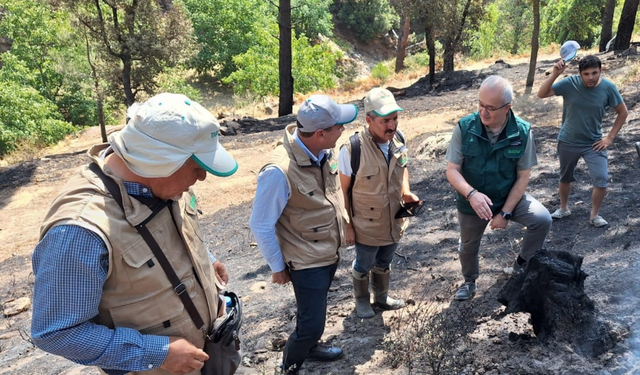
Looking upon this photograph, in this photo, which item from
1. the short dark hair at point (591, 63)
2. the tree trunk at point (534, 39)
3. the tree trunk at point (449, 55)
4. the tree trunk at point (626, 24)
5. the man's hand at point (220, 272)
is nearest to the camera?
the man's hand at point (220, 272)

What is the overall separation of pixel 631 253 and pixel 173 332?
12.2 feet

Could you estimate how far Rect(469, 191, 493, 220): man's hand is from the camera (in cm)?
331

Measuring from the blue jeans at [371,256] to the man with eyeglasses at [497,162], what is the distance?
727mm

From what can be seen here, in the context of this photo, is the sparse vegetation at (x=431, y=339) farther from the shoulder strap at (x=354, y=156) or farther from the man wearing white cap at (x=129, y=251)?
the man wearing white cap at (x=129, y=251)

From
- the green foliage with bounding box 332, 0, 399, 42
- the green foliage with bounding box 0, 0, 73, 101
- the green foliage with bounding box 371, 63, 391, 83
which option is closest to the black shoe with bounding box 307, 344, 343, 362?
the green foliage with bounding box 371, 63, 391, 83

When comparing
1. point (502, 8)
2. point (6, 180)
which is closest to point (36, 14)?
point (6, 180)

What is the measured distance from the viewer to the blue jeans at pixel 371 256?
12.1 ft

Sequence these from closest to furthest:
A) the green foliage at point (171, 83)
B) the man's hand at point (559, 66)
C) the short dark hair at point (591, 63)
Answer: the man's hand at point (559, 66)
the short dark hair at point (591, 63)
the green foliage at point (171, 83)

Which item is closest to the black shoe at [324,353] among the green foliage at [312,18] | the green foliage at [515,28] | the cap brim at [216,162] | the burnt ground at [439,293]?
the burnt ground at [439,293]

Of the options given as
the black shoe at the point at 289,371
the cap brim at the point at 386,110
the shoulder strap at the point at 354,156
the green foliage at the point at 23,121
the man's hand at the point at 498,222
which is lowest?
the green foliage at the point at 23,121

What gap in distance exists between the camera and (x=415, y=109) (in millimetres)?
14047

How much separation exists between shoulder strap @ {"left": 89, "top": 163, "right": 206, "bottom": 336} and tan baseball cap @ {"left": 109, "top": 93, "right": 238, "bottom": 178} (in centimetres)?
10

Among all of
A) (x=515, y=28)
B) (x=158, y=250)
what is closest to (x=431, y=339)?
(x=158, y=250)

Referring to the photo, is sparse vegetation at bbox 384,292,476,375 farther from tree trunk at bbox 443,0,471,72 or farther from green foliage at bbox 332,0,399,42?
green foliage at bbox 332,0,399,42
